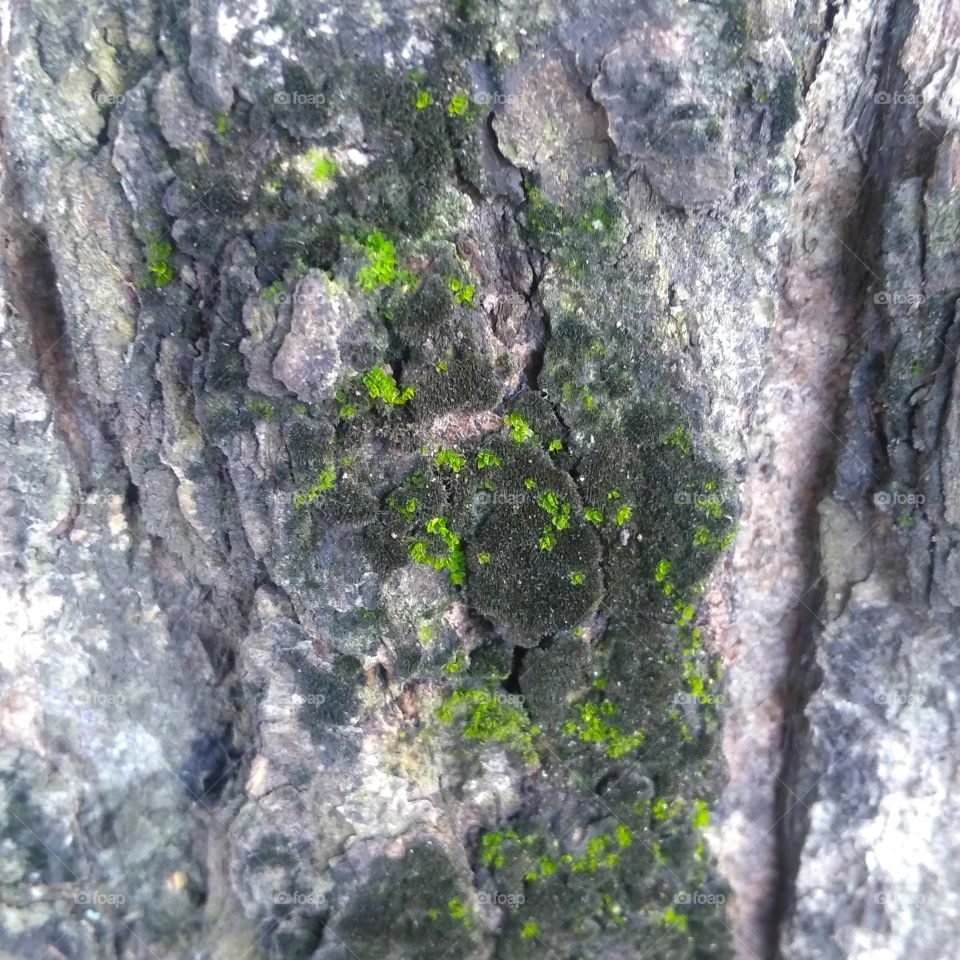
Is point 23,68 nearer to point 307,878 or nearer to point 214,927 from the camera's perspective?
point 307,878

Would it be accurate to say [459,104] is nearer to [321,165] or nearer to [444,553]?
[321,165]

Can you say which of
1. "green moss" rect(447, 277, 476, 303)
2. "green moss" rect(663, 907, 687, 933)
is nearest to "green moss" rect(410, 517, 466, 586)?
"green moss" rect(447, 277, 476, 303)

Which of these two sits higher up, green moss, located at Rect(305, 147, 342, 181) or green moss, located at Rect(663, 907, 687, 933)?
green moss, located at Rect(305, 147, 342, 181)

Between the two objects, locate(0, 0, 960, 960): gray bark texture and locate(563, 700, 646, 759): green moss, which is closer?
locate(0, 0, 960, 960): gray bark texture

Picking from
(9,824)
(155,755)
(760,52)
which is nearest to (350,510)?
(155,755)

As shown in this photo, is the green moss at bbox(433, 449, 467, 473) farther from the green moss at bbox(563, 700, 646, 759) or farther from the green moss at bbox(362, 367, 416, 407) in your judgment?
the green moss at bbox(563, 700, 646, 759)

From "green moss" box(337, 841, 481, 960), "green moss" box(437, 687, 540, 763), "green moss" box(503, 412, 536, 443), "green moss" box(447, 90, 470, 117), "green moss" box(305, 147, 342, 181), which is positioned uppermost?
"green moss" box(447, 90, 470, 117)

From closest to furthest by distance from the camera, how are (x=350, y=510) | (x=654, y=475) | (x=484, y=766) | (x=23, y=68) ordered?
(x=23, y=68) → (x=350, y=510) → (x=654, y=475) → (x=484, y=766)

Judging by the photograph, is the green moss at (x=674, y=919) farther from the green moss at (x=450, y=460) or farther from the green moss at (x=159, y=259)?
the green moss at (x=159, y=259)

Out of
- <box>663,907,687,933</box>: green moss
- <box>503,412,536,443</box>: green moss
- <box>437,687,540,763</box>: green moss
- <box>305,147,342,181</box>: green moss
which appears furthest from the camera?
<box>663,907,687,933</box>: green moss
